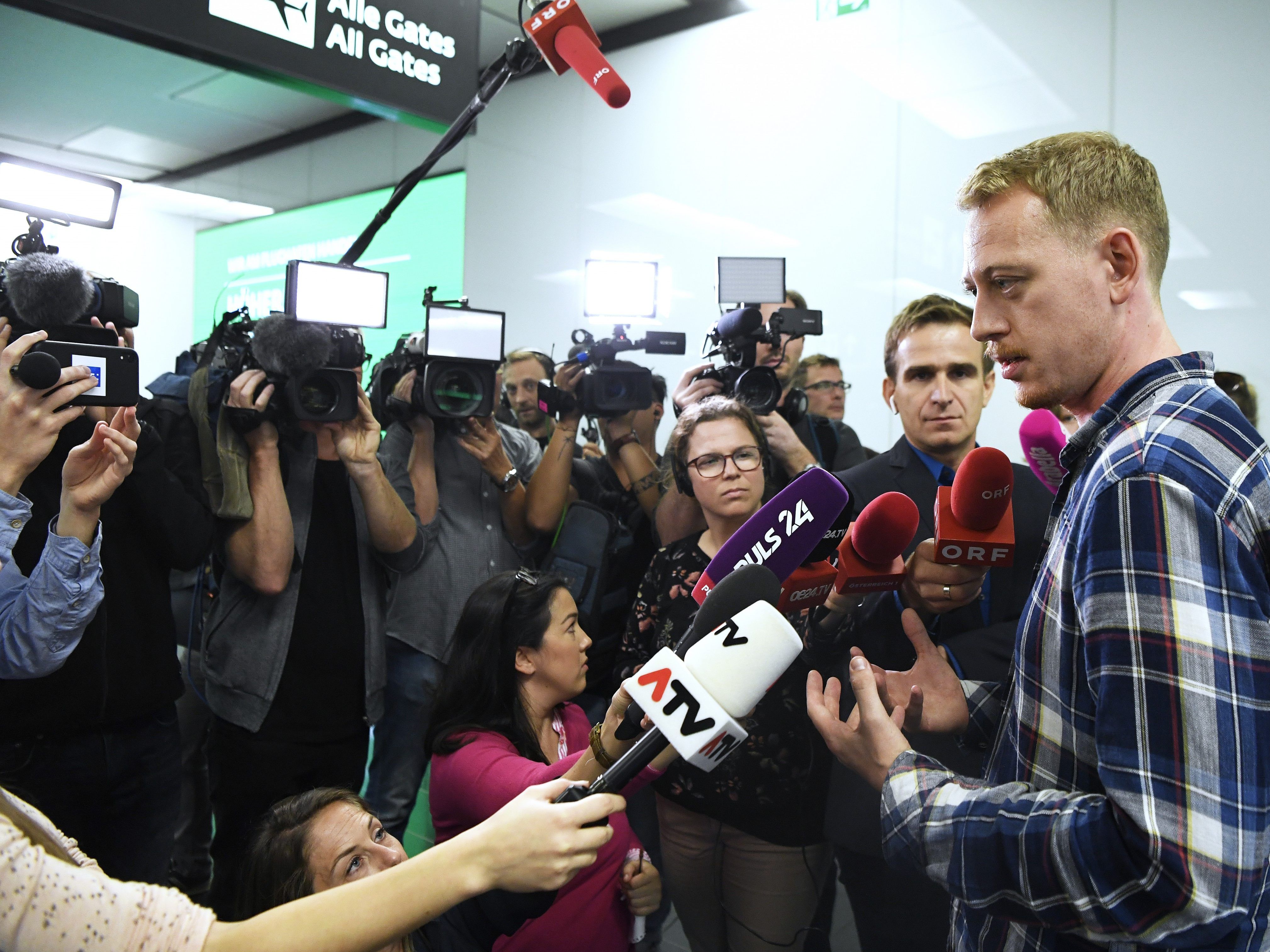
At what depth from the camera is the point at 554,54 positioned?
1802 millimetres

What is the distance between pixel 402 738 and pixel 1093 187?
6.53 ft

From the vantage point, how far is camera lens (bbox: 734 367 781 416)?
6.87 ft

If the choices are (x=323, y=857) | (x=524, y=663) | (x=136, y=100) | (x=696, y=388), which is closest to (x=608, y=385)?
(x=696, y=388)

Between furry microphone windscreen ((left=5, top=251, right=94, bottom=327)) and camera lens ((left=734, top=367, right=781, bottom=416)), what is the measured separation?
1357mm

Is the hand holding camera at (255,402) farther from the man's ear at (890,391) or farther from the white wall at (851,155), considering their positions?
the white wall at (851,155)

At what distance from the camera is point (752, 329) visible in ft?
7.10

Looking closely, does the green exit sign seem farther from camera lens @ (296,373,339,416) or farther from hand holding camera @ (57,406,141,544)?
hand holding camera @ (57,406,141,544)

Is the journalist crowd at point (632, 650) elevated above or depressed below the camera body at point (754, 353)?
below

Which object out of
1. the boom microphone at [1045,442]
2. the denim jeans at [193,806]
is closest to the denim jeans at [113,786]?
the denim jeans at [193,806]

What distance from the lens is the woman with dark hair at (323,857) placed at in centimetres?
110

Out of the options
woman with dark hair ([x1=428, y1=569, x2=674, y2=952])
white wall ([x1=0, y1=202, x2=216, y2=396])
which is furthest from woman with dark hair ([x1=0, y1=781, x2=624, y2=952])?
→ white wall ([x1=0, y1=202, x2=216, y2=396])

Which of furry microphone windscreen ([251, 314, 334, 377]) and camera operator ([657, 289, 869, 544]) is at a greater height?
furry microphone windscreen ([251, 314, 334, 377])

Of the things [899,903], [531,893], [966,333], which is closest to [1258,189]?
[966,333]

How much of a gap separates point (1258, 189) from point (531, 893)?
341 cm
